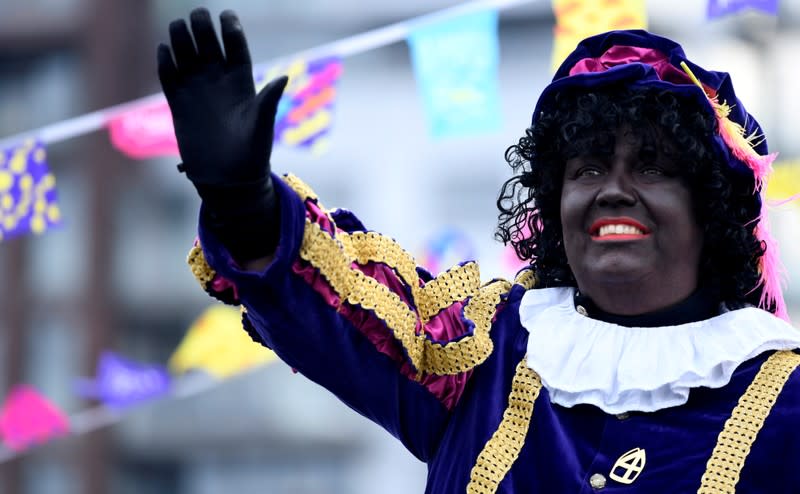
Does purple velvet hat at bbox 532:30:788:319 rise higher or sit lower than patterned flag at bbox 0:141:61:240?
higher

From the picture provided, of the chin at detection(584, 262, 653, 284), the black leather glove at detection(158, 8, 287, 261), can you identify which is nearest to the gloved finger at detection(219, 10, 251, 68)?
the black leather glove at detection(158, 8, 287, 261)

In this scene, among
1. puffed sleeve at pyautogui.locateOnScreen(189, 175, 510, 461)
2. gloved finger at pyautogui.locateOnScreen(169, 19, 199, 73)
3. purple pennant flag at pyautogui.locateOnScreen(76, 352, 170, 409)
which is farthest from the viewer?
purple pennant flag at pyautogui.locateOnScreen(76, 352, 170, 409)

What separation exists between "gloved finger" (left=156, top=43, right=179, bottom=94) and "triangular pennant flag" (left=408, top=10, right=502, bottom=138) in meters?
2.11

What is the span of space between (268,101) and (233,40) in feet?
0.23

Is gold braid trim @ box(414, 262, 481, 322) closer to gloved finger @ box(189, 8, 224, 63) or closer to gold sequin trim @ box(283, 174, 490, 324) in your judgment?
gold sequin trim @ box(283, 174, 490, 324)

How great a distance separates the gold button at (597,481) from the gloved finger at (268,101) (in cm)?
57

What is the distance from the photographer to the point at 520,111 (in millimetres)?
6473

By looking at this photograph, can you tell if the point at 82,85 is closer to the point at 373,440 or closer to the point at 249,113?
the point at 373,440

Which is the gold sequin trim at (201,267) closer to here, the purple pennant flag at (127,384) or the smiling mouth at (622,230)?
the smiling mouth at (622,230)

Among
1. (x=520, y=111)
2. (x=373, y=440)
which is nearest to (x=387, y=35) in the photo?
(x=520, y=111)

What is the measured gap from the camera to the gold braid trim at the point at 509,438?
1.58 metres

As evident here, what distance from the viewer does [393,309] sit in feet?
5.09

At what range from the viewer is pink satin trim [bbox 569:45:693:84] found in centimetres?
168

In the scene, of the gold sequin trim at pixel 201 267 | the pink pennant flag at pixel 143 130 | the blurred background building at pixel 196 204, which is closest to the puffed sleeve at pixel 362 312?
the gold sequin trim at pixel 201 267
